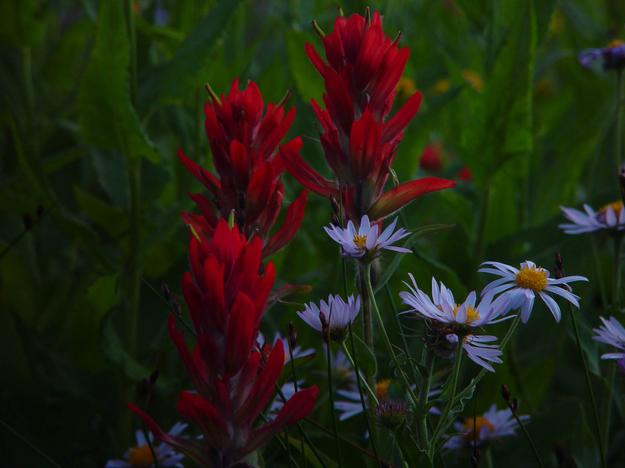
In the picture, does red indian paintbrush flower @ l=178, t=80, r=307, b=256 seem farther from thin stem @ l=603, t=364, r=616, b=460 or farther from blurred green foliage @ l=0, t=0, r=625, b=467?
thin stem @ l=603, t=364, r=616, b=460

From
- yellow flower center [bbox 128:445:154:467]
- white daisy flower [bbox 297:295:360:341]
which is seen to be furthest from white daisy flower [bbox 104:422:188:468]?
white daisy flower [bbox 297:295:360:341]

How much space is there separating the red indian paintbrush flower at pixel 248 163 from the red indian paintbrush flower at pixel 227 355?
10 centimetres

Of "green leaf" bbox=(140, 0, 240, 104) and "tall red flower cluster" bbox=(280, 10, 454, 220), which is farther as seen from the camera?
"green leaf" bbox=(140, 0, 240, 104)

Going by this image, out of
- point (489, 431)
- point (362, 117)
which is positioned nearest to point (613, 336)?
point (489, 431)

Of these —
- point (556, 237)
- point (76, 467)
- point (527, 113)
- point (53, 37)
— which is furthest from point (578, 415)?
point (53, 37)

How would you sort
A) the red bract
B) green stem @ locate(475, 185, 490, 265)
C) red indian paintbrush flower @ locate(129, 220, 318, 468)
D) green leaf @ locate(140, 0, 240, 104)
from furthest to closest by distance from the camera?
the red bract, green stem @ locate(475, 185, 490, 265), green leaf @ locate(140, 0, 240, 104), red indian paintbrush flower @ locate(129, 220, 318, 468)

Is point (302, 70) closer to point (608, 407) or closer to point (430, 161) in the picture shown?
point (608, 407)

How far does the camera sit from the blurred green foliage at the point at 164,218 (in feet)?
3.74

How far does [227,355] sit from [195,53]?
25.6 inches

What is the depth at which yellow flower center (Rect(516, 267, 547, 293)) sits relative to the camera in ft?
2.43

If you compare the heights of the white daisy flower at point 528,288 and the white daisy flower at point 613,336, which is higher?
the white daisy flower at point 528,288

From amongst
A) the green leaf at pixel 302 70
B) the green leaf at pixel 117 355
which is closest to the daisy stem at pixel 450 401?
the green leaf at pixel 117 355

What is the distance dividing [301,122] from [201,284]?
3.12 feet

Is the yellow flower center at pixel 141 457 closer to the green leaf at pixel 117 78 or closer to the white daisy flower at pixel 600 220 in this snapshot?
the green leaf at pixel 117 78
